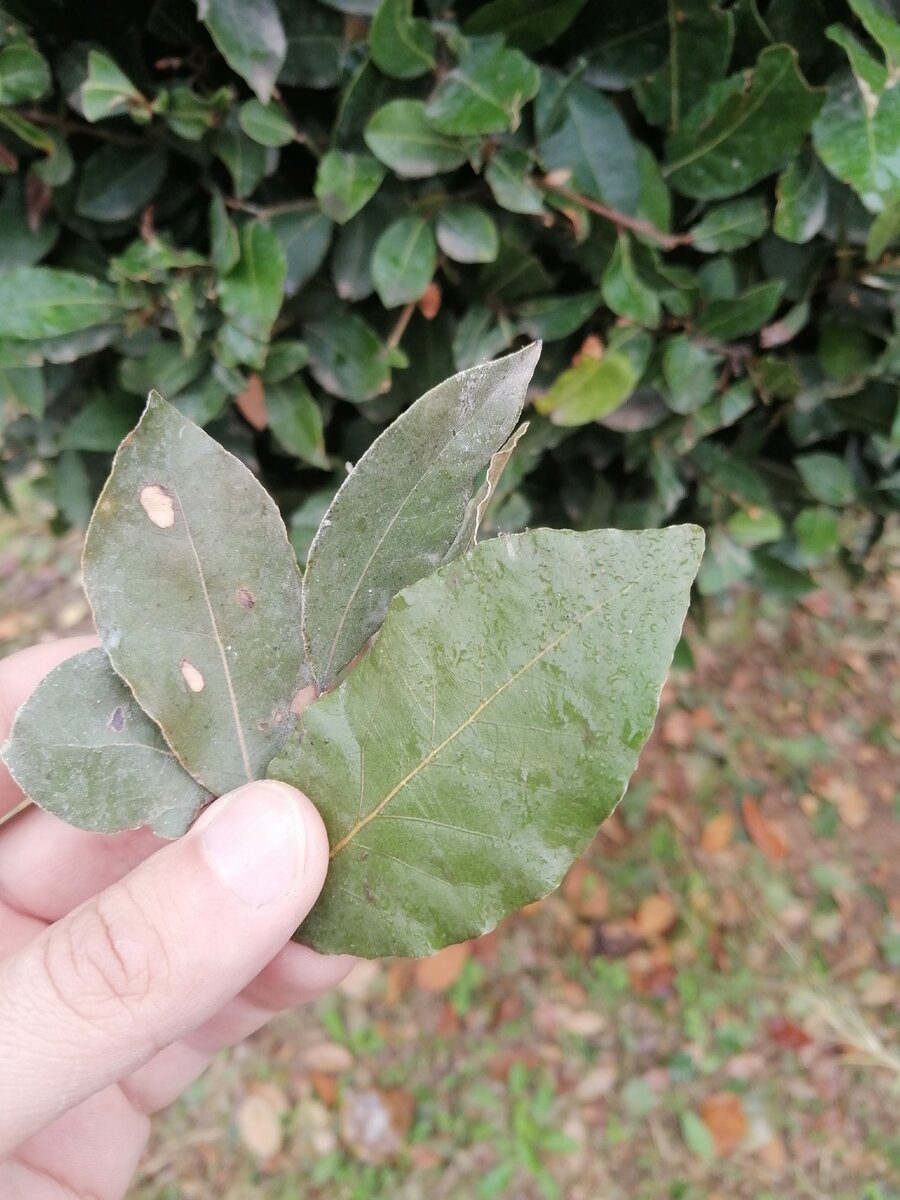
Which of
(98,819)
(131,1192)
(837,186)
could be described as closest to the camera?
(98,819)

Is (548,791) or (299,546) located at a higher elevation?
(548,791)

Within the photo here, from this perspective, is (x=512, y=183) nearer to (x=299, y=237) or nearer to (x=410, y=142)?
(x=410, y=142)

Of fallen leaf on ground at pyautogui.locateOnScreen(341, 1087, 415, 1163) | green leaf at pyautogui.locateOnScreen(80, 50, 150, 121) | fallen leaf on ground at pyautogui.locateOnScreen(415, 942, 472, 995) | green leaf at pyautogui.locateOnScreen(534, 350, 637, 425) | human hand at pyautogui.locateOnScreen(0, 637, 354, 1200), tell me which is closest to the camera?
human hand at pyautogui.locateOnScreen(0, 637, 354, 1200)

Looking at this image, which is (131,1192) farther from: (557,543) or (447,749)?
(557,543)

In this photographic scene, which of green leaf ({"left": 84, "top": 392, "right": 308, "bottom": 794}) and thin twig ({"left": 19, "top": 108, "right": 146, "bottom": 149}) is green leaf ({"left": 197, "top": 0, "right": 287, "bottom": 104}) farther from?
green leaf ({"left": 84, "top": 392, "right": 308, "bottom": 794})

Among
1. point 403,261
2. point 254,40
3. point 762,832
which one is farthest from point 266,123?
point 762,832

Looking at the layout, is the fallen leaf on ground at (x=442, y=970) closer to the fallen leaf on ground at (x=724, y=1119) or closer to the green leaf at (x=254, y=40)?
the fallen leaf on ground at (x=724, y=1119)

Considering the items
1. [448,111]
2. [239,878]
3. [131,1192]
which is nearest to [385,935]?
[239,878]

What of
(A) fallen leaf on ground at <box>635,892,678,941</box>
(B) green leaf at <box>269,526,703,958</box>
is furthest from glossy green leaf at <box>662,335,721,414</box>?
(A) fallen leaf on ground at <box>635,892,678,941</box>
